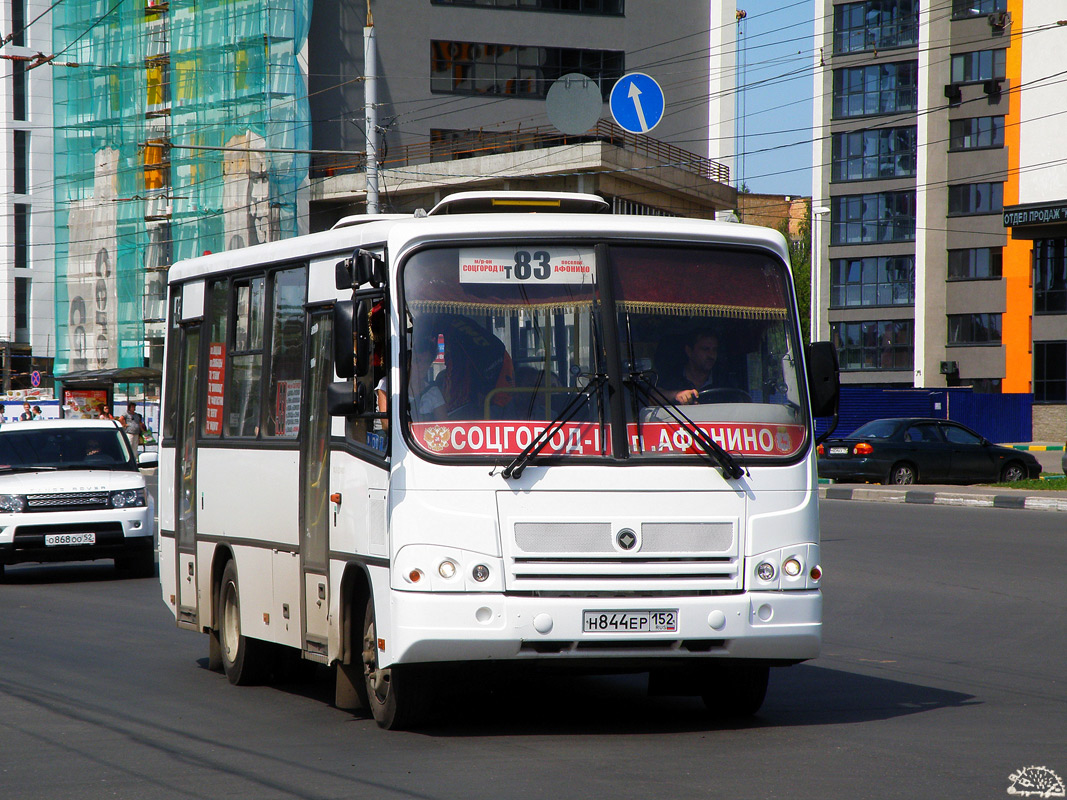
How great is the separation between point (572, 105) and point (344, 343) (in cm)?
2222

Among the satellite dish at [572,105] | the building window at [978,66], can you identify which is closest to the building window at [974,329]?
the building window at [978,66]

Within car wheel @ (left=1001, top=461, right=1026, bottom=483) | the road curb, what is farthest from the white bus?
car wheel @ (left=1001, top=461, right=1026, bottom=483)

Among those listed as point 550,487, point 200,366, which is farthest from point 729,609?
point 200,366

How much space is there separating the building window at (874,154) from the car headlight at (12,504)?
208 ft

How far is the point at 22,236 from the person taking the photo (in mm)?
75500

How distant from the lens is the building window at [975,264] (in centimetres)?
7256

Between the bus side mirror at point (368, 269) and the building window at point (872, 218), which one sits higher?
the building window at point (872, 218)

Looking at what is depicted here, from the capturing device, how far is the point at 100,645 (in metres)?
11.9

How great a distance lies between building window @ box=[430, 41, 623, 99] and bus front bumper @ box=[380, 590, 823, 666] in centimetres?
5203

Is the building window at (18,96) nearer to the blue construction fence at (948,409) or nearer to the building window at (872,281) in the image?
the building window at (872,281)

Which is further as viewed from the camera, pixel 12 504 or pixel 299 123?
pixel 299 123

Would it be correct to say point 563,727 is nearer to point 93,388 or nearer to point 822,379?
point 822,379

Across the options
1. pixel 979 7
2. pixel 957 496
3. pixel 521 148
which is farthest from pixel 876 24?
pixel 957 496

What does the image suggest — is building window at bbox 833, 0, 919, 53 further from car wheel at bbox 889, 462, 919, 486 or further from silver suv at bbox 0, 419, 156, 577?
silver suv at bbox 0, 419, 156, 577
